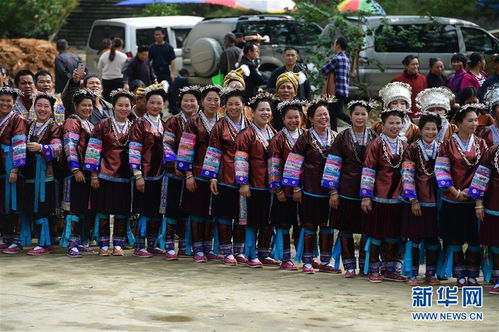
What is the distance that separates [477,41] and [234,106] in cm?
945

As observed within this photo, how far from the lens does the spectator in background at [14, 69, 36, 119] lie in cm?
1152

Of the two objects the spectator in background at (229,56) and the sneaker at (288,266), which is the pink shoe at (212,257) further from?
the spectator in background at (229,56)

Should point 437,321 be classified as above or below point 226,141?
below

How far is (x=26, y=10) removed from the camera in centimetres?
2783

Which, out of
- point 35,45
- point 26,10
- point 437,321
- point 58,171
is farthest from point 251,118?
point 26,10

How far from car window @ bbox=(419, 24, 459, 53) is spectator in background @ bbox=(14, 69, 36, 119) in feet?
29.1

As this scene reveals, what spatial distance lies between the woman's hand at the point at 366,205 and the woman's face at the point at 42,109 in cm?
314

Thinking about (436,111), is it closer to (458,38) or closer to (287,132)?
(287,132)

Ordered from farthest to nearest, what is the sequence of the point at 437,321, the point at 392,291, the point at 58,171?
the point at 58,171, the point at 392,291, the point at 437,321

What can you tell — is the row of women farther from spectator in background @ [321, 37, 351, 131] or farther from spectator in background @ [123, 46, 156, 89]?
spectator in background @ [123, 46, 156, 89]

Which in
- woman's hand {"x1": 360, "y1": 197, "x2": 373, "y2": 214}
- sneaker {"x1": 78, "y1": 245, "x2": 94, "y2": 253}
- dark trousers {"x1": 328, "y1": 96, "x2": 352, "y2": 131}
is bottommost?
sneaker {"x1": 78, "y1": 245, "x2": 94, "y2": 253}

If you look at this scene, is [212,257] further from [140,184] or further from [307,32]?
[307,32]

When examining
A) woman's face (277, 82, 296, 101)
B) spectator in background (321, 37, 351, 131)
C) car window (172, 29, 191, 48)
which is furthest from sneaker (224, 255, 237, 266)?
car window (172, 29, 191, 48)

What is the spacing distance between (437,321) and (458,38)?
37.2ft
